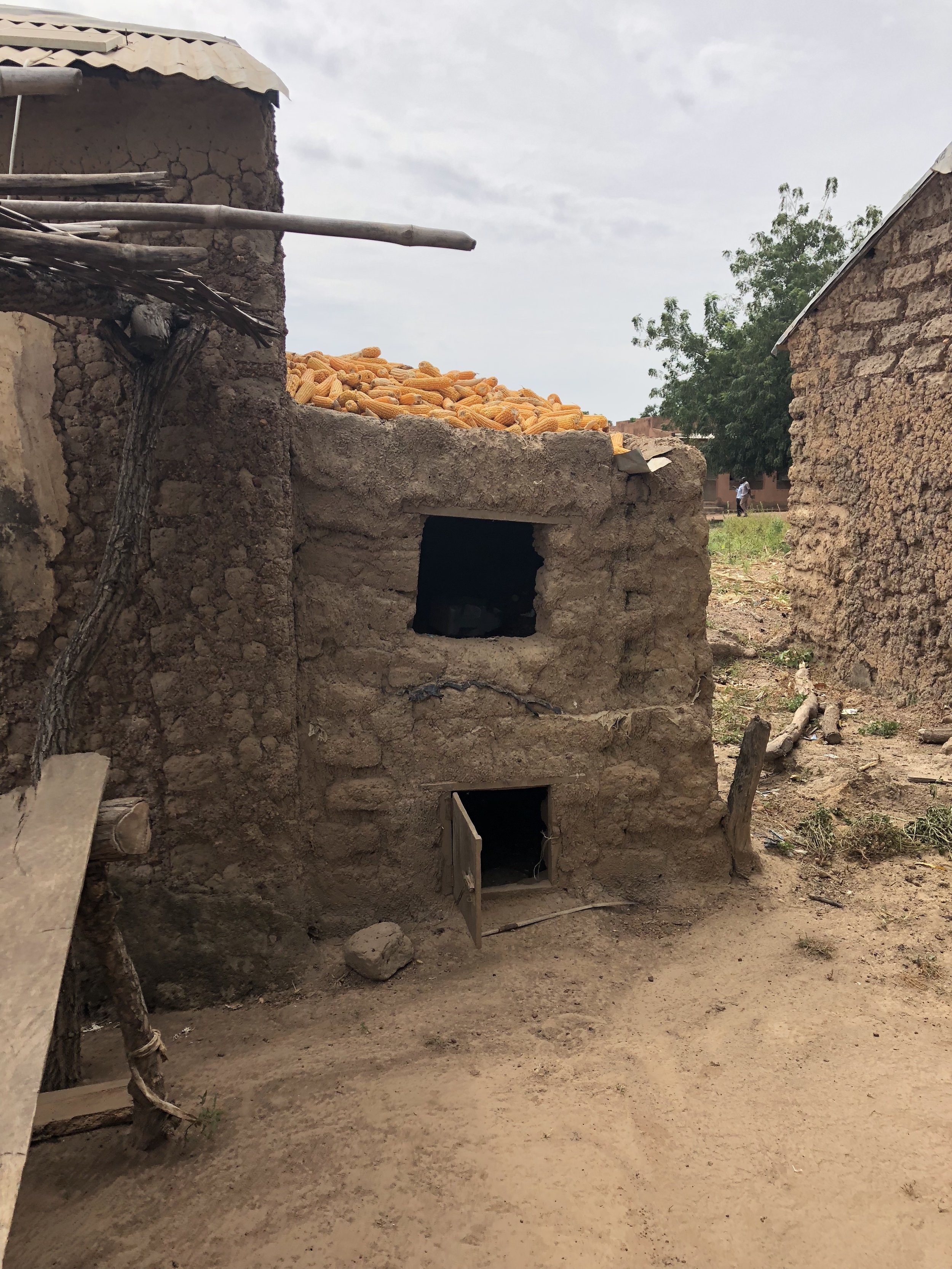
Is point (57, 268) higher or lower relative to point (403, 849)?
higher

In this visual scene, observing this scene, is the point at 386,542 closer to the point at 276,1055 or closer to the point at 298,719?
the point at 298,719

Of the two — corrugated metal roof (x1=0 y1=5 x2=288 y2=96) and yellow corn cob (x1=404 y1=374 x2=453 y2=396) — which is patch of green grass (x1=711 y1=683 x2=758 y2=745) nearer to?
yellow corn cob (x1=404 y1=374 x2=453 y2=396)

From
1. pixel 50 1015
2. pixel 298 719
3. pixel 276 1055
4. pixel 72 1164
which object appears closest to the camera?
pixel 50 1015

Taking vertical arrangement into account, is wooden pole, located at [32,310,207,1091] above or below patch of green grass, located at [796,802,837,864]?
above

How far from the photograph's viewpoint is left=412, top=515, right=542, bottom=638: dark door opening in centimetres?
691

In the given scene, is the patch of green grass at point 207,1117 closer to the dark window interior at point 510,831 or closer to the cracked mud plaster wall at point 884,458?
the dark window interior at point 510,831

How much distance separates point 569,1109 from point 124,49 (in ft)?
17.3

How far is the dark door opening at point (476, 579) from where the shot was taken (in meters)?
6.91

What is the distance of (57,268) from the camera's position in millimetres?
2924

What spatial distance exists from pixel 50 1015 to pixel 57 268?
2.42 m

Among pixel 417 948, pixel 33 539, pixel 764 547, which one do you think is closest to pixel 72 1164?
pixel 417 948

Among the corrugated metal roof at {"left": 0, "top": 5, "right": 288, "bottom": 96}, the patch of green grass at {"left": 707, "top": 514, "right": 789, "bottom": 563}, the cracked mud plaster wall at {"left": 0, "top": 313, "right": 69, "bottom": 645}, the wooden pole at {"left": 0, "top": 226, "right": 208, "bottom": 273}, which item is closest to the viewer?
the wooden pole at {"left": 0, "top": 226, "right": 208, "bottom": 273}

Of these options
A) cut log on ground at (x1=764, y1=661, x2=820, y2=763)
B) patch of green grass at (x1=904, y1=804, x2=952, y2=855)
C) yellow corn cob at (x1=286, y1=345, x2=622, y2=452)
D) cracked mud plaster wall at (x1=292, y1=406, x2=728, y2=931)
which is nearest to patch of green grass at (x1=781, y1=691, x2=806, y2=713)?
cut log on ground at (x1=764, y1=661, x2=820, y2=763)

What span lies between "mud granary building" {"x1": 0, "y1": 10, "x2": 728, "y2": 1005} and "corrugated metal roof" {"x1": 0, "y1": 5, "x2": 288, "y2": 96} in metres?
0.02
